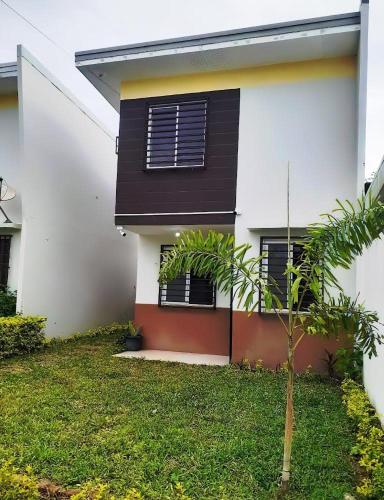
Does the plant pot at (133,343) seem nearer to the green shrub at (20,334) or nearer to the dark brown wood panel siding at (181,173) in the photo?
the green shrub at (20,334)

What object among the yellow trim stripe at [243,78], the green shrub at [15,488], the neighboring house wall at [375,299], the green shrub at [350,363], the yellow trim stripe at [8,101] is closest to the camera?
the green shrub at [15,488]

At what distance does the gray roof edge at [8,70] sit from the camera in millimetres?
10367

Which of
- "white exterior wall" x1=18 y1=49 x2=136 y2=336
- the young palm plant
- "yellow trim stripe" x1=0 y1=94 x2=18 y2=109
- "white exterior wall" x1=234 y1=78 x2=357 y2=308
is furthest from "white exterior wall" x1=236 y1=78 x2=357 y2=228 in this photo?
"yellow trim stripe" x1=0 y1=94 x2=18 y2=109

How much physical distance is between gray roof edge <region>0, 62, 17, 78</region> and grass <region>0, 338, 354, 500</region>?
23.7 feet

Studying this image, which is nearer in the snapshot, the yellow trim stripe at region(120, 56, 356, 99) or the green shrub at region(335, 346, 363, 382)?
the green shrub at region(335, 346, 363, 382)

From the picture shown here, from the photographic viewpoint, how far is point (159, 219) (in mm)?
9141

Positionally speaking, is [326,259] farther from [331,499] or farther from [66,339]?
[66,339]

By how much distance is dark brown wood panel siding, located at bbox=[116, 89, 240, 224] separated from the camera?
885 cm

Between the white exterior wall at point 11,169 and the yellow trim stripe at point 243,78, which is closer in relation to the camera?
the yellow trim stripe at point 243,78

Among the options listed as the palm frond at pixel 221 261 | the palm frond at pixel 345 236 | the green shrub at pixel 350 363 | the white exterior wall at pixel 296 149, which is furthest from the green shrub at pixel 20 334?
the palm frond at pixel 345 236

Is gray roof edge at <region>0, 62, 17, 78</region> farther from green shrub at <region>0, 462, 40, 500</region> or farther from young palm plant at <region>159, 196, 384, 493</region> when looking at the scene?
green shrub at <region>0, 462, 40, 500</region>

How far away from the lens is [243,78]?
8930mm

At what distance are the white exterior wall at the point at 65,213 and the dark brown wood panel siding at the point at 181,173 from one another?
7.77ft

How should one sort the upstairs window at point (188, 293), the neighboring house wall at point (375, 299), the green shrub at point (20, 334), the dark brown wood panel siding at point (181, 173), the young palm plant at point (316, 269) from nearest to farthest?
the young palm plant at point (316, 269)
the neighboring house wall at point (375, 299)
the green shrub at point (20, 334)
the dark brown wood panel siding at point (181, 173)
the upstairs window at point (188, 293)
